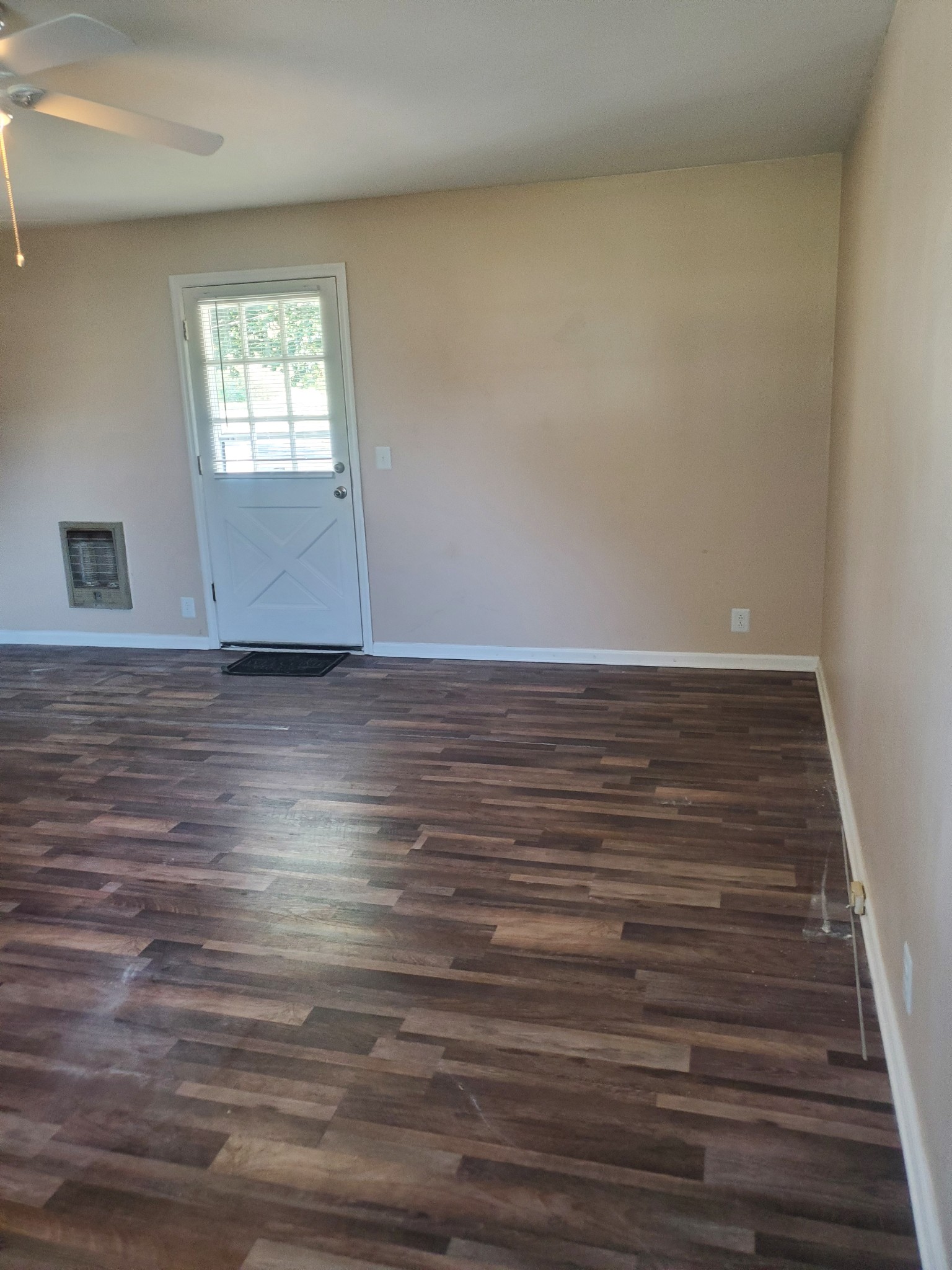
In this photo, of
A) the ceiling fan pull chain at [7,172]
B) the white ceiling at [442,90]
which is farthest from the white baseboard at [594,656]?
the ceiling fan pull chain at [7,172]

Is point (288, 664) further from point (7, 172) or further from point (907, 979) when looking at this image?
point (907, 979)

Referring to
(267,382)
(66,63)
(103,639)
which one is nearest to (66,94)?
(66,63)

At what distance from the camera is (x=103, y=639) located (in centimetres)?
591

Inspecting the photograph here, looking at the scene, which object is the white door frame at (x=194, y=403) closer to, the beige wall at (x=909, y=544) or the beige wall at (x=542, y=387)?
the beige wall at (x=542, y=387)

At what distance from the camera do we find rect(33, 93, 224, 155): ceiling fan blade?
2.67m

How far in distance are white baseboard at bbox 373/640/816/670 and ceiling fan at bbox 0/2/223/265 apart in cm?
294

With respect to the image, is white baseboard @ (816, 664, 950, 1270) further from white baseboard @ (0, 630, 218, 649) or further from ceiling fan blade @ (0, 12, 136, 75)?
white baseboard @ (0, 630, 218, 649)

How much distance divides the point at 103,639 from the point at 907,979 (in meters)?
5.17

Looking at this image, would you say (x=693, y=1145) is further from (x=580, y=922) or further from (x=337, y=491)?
(x=337, y=491)

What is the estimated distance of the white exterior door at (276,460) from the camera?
16.9 ft

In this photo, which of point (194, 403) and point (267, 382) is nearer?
point (267, 382)

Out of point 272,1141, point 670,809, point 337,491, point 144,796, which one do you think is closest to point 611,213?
point 337,491

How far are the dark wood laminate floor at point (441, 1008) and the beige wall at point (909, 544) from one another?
10.7 inches

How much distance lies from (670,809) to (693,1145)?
156cm
